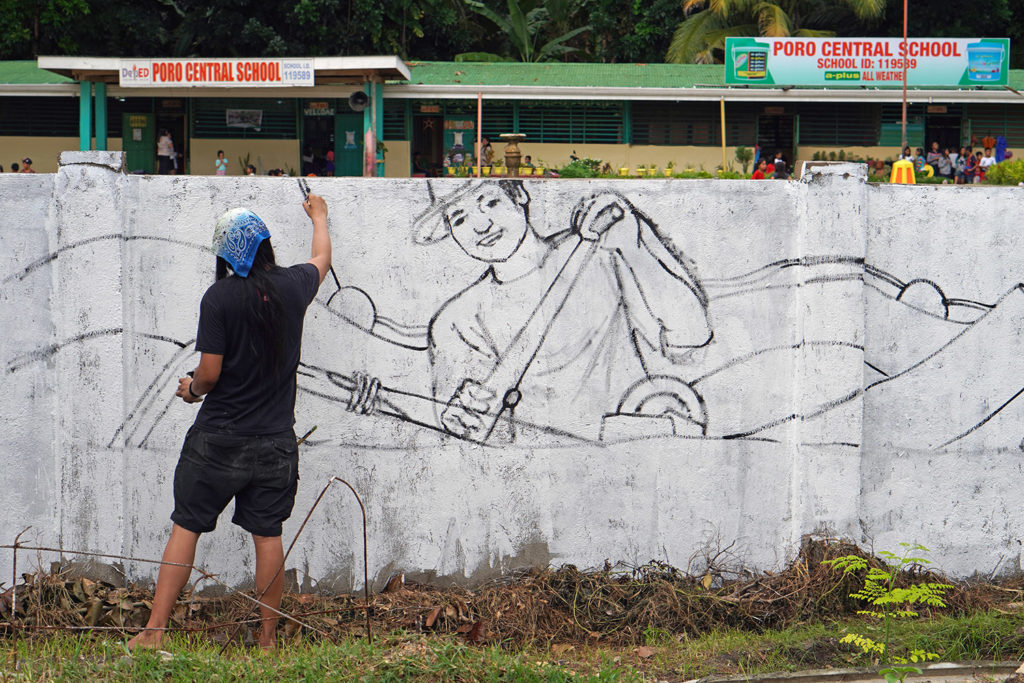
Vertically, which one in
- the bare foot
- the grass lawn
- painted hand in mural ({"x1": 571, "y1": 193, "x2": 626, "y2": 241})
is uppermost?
painted hand in mural ({"x1": 571, "y1": 193, "x2": 626, "y2": 241})

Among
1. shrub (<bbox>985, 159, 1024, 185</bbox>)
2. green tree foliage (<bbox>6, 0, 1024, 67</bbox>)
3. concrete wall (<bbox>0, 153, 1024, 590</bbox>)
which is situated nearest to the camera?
concrete wall (<bbox>0, 153, 1024, 590</bbox>)

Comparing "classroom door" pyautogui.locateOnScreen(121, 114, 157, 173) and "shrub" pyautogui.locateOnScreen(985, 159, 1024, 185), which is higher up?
"classroom door" pyautogui.locateOnScreen(121, 114, 157, 173)

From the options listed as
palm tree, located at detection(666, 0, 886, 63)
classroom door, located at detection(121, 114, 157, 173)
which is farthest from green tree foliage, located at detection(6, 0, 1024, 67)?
classroom door, located at detection(121, 114, 157, 173)

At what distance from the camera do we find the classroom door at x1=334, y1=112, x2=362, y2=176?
74.9 ft

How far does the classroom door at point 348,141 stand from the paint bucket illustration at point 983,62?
46.8 feet

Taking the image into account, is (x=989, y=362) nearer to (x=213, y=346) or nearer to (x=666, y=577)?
(x=666, y=577)

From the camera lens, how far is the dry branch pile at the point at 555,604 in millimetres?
3566

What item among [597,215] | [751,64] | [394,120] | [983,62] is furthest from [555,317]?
[983,62]

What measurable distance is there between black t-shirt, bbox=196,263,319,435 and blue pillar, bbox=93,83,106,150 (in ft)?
64.4

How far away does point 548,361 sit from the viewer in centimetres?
380

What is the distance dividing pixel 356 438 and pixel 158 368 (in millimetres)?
837

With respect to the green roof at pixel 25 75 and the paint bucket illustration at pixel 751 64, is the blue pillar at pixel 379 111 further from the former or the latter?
the paint bucket illustration at pixel 751 64

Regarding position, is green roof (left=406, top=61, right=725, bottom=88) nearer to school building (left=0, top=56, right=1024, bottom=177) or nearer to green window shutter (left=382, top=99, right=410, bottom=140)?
school building (left=0, top=56, right=1024, bottom=177)

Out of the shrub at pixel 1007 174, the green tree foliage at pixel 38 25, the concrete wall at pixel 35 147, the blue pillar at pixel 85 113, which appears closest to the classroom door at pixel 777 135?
the shrub at pixel 1007 174
